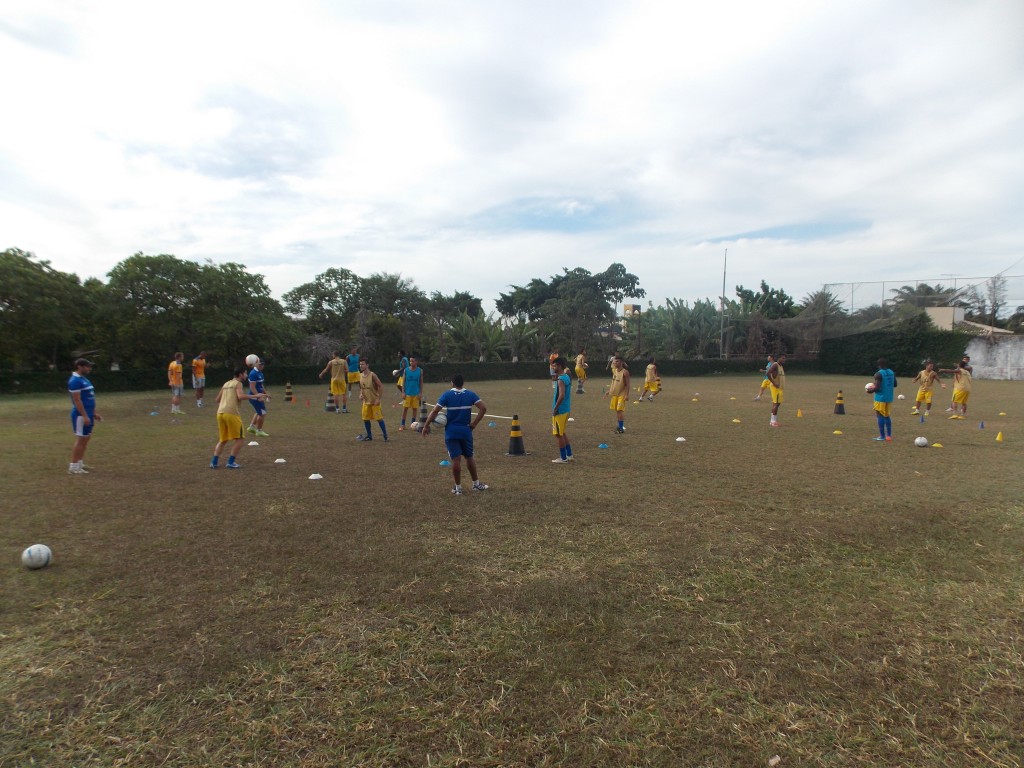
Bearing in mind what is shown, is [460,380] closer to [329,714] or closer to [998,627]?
[329,714]

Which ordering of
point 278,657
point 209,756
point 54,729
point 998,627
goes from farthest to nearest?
point 998,627, point 278,657, point 54,729, point 209,756

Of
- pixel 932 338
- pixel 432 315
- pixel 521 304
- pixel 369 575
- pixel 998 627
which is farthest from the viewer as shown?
pixel 521 304

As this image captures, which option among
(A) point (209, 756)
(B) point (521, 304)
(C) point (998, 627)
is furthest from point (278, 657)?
(B) point (521, 304)

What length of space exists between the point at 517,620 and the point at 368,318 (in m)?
42.0

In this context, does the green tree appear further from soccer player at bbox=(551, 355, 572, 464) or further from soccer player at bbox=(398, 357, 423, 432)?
soccer player at bbox=(551, 355, 572, 464)

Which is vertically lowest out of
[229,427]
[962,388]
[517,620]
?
[517,620]

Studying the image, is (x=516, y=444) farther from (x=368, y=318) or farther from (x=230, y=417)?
(x=368, y=318)

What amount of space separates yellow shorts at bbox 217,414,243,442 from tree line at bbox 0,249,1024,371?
22.0 meters

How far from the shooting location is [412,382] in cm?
1434

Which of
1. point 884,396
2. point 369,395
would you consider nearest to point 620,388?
point 884,396

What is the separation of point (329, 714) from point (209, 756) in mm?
628

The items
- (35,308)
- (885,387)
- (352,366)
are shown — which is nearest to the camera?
(885,387)

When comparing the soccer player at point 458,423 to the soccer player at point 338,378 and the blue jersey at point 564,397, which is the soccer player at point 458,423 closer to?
the blue jersey at point 564,397

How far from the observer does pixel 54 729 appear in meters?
3.27
